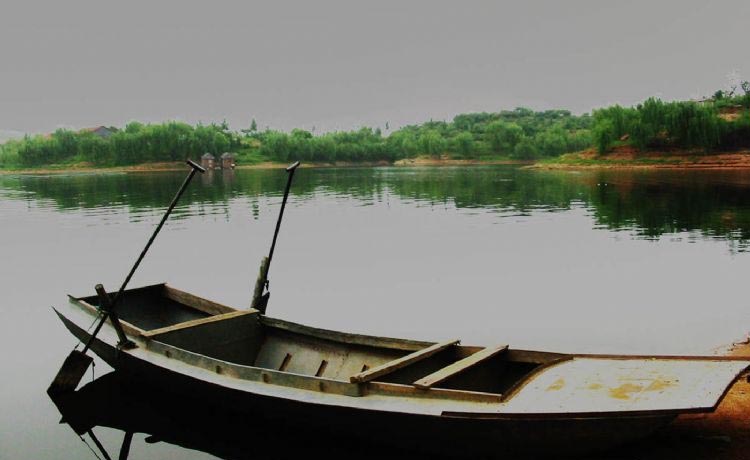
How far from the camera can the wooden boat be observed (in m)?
7.61

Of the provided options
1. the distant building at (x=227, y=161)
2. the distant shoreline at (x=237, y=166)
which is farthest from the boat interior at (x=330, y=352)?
the distant building at (x=227, y=161)

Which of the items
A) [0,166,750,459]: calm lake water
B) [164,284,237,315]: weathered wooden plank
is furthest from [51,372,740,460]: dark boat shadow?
[164,284,237,315]: weathered wooden plank

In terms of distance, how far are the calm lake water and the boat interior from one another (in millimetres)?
1861

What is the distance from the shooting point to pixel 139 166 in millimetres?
154125

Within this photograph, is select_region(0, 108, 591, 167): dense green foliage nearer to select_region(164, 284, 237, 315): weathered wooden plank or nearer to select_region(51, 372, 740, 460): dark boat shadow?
select_region(164, 284, 237, 315): weathered wooden plank

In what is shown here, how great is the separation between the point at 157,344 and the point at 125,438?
160 cm

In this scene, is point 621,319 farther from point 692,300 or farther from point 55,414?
point 55,414

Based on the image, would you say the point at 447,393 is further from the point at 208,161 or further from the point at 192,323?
the point at 208,161

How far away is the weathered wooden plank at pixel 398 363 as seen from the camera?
8641 mm

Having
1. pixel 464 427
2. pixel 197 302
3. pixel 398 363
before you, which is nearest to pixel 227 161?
pixel 197 302

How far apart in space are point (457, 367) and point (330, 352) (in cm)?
285

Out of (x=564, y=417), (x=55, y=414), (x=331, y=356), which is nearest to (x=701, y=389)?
(x=564, y=417)

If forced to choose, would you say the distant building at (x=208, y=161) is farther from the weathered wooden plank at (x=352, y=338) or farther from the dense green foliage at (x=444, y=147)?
the weathered wooden plank at (x=352, y=338)

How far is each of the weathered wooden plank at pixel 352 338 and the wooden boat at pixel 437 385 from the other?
2 centimetres
